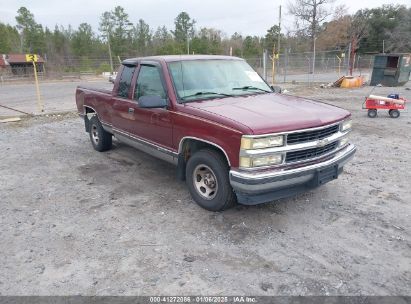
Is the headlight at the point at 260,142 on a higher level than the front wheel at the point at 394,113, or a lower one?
higher

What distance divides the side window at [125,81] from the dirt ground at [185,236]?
1318mm

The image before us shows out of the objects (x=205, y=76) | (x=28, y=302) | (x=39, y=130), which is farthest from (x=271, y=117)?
(x=39, y=130)

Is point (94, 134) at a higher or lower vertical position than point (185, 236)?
higher

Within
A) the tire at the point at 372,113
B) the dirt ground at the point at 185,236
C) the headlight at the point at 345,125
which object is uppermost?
the headlight at the point at 345,125

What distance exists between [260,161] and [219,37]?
6380 cm

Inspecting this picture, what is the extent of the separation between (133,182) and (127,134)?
0.81 m

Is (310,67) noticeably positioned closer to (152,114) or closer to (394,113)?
(394,113)

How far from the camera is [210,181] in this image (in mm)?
4473

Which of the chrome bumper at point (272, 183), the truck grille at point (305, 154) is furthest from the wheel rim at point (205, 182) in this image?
the truck grille at point (305, 154)

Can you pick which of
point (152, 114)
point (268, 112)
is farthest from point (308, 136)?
point (152, 114)

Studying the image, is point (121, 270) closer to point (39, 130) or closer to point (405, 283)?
point (405, 283)

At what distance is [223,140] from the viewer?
396 centimetres

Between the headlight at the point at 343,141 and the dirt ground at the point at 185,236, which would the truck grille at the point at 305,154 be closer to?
the headlight at the point at 343,141

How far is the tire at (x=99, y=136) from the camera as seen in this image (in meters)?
7.09
